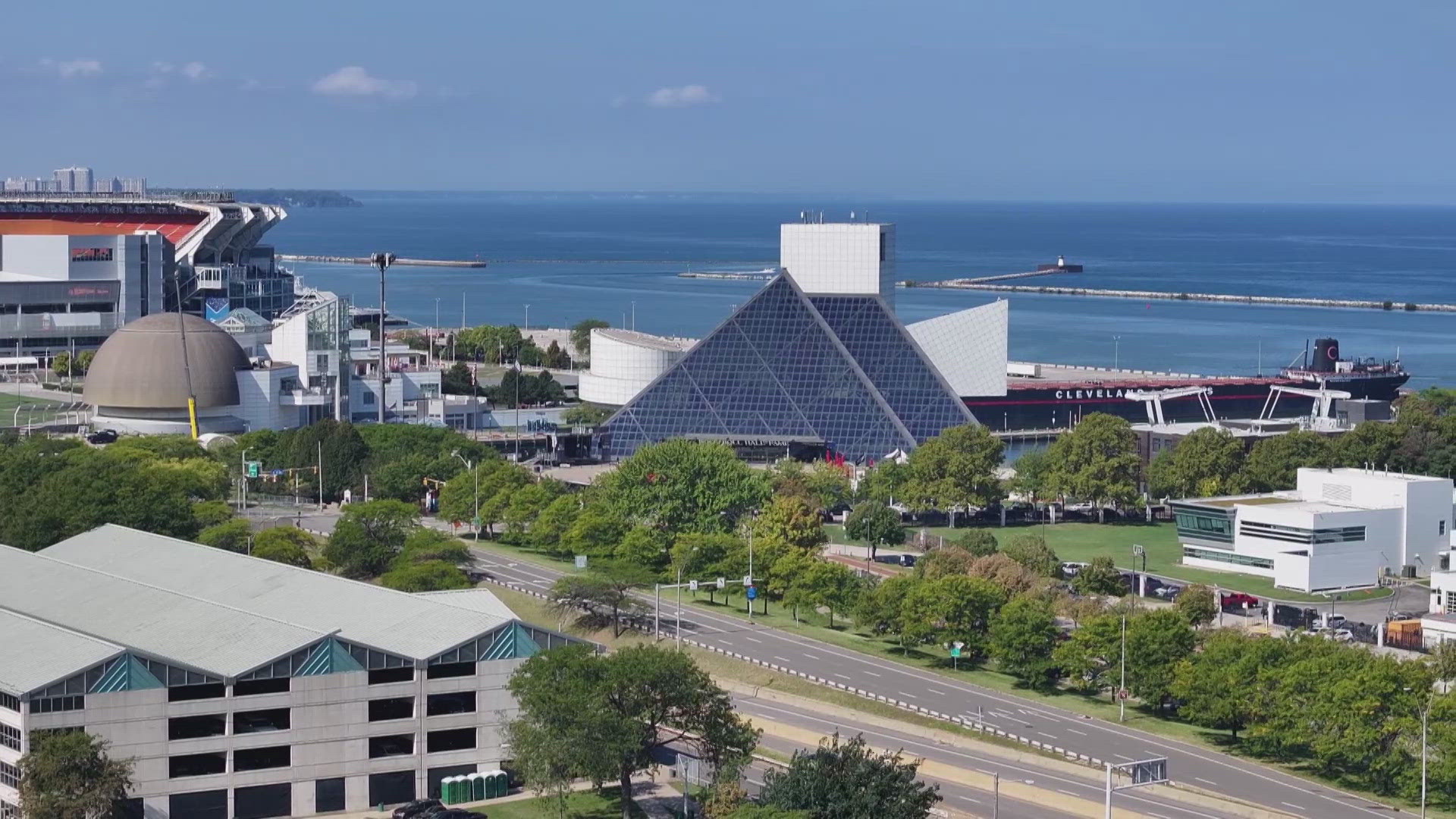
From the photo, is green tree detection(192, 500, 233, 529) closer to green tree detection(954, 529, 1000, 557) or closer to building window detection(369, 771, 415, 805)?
green tree detection(954, 529, 1000, 557)

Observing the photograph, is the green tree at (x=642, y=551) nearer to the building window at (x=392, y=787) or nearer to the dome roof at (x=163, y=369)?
the building window at (x=392, y=787)

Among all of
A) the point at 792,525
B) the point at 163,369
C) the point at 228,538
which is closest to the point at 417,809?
Result: the point at 228,538

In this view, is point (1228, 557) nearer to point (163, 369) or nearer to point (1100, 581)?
point (1100, 581)

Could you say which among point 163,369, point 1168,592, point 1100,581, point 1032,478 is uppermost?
point 163,369

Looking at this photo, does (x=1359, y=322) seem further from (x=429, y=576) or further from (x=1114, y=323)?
(x=429, y=576)

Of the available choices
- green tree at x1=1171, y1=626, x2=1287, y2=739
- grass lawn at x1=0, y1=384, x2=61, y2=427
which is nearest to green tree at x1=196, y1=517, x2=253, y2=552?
green tree at x1=1171, y1=626, x2=1287, y2=739
